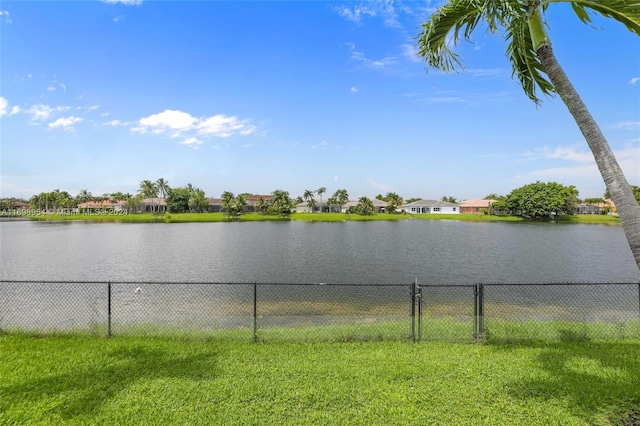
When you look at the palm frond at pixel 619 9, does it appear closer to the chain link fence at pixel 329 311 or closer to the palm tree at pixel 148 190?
the chain link fence at pixel 329 311

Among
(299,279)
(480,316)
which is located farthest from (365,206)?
(480,316)

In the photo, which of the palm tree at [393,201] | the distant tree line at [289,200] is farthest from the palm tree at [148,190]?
the palm tree at [393,201]

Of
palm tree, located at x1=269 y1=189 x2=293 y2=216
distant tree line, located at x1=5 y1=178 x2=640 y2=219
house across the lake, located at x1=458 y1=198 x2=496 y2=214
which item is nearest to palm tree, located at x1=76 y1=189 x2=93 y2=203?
distant tree line, located at x1=5 y1=178 x2=640 y2=219

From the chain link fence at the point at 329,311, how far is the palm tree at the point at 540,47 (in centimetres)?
359

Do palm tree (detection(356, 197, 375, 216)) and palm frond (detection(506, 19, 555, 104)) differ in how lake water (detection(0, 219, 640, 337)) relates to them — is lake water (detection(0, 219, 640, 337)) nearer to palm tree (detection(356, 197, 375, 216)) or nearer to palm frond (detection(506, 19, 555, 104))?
palm frond (detection(506, 19, 555, 104))

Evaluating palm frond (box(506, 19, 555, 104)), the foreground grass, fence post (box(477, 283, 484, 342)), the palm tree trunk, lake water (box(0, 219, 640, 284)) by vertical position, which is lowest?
lake water (box(0, 219, 640, 284))

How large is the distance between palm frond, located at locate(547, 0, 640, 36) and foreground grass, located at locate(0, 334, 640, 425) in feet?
16.4

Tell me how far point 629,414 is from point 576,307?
11466 millimetres

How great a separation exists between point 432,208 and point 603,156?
419ft

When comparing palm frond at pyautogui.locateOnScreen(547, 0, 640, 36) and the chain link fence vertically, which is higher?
palm frond at pyautogui.locateOnScreen(547, 0, 640, 36)

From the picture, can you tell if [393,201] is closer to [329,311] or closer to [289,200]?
[289,200]

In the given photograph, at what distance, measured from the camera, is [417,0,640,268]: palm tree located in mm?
4141

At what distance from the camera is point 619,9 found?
428 centimetres

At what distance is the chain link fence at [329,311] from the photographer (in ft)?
26.6
